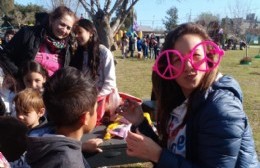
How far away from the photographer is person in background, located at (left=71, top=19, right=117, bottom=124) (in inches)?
138

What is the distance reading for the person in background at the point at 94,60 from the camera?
11.5 feet

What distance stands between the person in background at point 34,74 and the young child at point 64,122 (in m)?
1.50

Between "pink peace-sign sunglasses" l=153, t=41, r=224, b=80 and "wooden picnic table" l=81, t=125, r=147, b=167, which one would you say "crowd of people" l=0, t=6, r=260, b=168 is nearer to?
"pink peace-sign sunglasses" l=153, t=41, r=224, b=80

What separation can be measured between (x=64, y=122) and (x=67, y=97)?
4.8 inches

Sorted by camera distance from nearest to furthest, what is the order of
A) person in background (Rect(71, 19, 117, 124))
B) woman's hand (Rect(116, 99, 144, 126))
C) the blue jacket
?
the blue jacket
woman's hand (Rect(116, 99, 144, 126))
person in background (Rect(71, 19, 117, 124))

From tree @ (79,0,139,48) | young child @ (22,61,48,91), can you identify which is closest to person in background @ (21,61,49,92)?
young child @ (22,61,48,91)

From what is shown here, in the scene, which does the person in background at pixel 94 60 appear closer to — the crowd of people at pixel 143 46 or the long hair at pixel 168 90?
the long hair at pixel 168 90

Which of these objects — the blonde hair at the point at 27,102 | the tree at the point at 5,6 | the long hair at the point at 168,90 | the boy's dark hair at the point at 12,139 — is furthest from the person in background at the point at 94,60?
the tree at the point at 5,6

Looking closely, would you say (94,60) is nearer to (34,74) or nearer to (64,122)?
(34,74)

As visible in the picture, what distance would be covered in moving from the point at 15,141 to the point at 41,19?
1.96 m

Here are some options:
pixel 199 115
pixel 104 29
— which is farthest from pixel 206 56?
pixel 104 29

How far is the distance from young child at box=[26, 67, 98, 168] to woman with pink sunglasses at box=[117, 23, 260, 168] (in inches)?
9.9

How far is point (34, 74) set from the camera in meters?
3.19

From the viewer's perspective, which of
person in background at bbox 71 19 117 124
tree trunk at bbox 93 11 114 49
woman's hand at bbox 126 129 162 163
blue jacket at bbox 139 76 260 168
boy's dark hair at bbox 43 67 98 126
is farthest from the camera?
tree trunk at bbox 93 11 114 49
